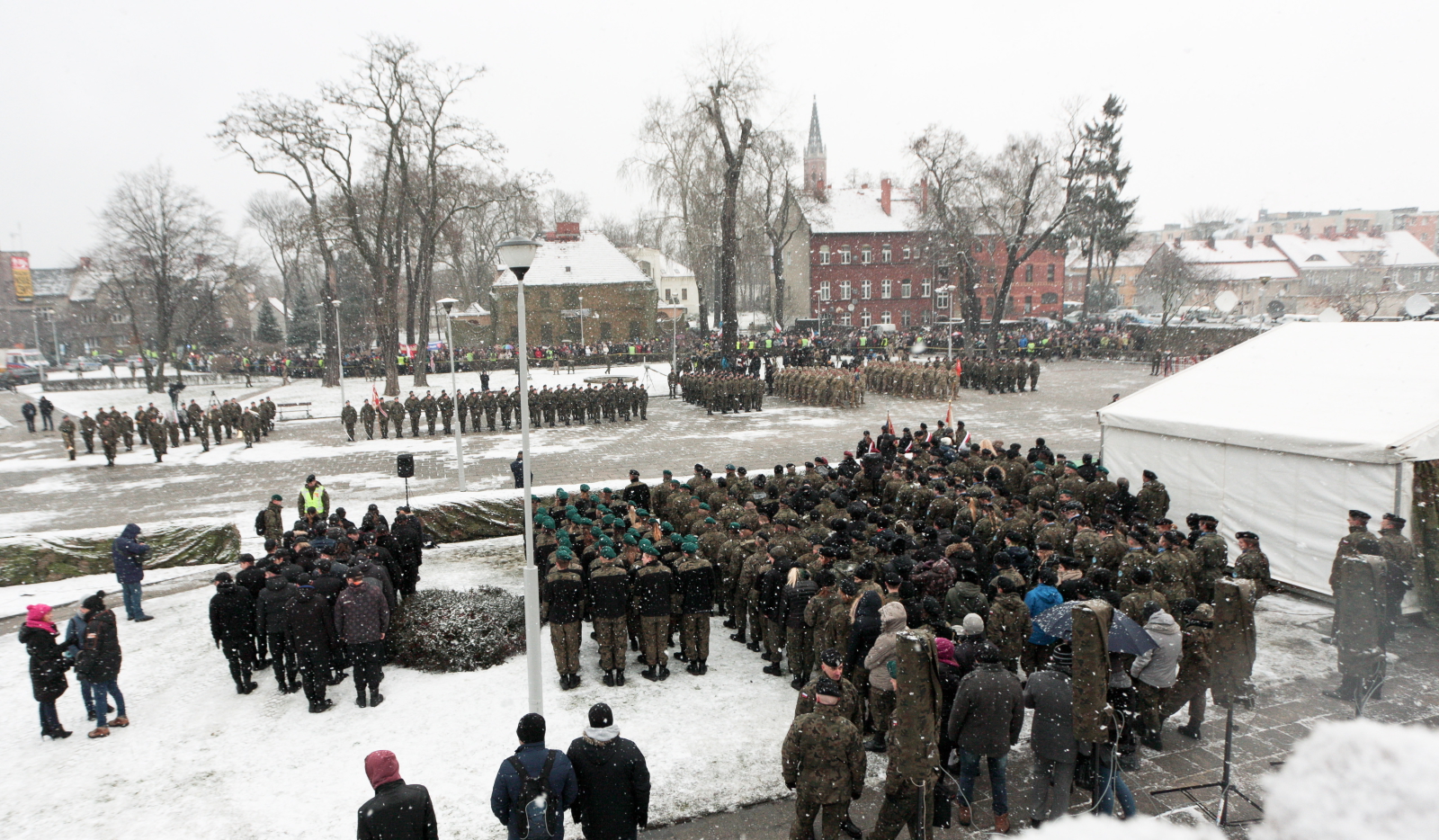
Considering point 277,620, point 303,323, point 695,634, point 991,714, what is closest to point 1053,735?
point 991,714

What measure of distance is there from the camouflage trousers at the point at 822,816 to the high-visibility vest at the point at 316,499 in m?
10.7

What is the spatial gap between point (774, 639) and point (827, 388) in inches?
789

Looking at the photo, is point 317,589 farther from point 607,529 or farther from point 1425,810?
point 1425,810

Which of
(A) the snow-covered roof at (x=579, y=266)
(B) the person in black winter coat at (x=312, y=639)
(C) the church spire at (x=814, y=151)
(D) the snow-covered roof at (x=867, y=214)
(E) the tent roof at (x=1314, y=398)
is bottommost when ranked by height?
(B) the person in black winter coat at (x=312, y=639)

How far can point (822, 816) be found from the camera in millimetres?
5320

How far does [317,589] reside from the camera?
8.20 metres

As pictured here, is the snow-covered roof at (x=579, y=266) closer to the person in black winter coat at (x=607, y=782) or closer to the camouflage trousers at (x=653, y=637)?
the camouflage trousers at (x=653, y=637)

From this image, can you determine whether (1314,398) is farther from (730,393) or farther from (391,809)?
(730,393)

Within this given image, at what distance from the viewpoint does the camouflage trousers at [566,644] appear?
8398 millimetres

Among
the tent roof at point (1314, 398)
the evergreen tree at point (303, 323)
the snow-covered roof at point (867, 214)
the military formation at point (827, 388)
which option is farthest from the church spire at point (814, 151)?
the tent roof at point (1314, 398)

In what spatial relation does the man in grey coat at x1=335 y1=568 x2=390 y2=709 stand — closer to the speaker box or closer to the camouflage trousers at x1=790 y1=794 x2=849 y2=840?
the camouflage trousers at x1=790 y1=794 x2=849 y2=840

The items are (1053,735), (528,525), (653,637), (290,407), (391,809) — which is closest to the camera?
(391,809)

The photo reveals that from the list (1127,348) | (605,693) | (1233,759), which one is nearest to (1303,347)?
(1233,759)

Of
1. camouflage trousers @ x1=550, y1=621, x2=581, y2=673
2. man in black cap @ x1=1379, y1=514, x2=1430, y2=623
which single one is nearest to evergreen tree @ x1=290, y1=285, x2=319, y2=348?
camouflage trousers @ x1=550, y1=621, x2=581, y2=673
